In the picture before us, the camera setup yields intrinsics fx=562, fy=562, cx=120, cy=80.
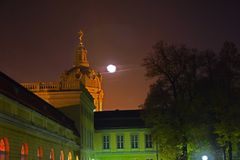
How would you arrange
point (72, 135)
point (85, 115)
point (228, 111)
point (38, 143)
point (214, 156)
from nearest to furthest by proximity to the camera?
1. point (38, 143)
2. point (228, 111)
3. point (214, 156)
4. point (72, 135)
5. point (85, 115)

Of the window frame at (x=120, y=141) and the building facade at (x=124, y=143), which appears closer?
the building facade at (x=124, y=143)

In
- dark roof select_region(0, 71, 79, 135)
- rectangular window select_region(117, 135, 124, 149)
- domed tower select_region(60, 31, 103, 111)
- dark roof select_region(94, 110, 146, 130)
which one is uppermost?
domed tower select_region(60, 31, 103, 111)

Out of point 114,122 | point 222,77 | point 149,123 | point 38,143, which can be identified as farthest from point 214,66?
point 114,122

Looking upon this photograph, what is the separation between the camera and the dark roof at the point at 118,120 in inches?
3273

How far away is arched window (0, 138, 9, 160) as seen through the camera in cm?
2830

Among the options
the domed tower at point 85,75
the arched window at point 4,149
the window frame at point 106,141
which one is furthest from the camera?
the domed tower at point 85,75

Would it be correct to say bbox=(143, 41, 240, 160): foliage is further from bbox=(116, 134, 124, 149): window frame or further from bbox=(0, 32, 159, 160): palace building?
bbox=(116, 134, 124, 149): window frame

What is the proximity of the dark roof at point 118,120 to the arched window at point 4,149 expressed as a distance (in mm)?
53644

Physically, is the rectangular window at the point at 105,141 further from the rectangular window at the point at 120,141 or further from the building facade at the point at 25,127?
the building facade at the point at 25,127

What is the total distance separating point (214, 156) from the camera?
49312 millimetres

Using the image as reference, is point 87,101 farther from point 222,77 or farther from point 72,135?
point 222,77

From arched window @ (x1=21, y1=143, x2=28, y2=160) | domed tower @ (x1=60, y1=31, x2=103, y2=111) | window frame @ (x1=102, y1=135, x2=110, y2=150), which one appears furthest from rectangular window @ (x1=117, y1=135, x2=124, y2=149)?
arched window @ (x1=21, y1=143, x2=28, y2=160)

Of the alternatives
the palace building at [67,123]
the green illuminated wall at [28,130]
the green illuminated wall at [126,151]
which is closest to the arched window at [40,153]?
the palace building at [67,123]

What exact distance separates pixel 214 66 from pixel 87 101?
21114mm
